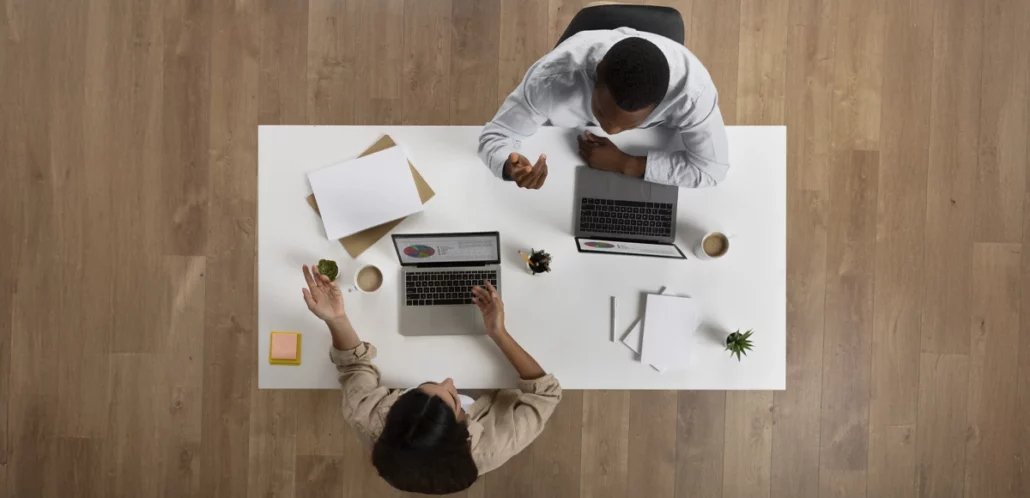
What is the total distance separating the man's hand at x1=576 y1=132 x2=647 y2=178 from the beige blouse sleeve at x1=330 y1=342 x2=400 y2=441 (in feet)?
2.54

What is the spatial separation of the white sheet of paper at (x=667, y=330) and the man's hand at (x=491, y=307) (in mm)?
390

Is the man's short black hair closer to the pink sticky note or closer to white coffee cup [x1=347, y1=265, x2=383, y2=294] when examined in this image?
white coffee cup [x1=347, y1=265, x2=383, y2=294]

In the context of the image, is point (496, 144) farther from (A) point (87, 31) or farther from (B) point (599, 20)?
(A) point (87, 31)

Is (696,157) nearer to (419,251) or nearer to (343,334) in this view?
(419,251)

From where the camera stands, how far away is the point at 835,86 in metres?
2.17

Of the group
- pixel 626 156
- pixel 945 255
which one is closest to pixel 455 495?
pixel 626 156

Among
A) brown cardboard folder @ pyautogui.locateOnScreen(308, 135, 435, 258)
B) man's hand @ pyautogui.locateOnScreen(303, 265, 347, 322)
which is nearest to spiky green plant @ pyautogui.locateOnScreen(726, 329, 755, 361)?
brown cardboard folder @ pyautogui.locateOnScreen(308, 135, 435, 258)

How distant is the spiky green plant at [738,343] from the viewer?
1.52 metres

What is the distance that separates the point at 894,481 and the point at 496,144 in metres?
2.04

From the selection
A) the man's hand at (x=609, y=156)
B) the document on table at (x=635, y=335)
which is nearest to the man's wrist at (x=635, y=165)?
the man's hand at (x=609, y=156)

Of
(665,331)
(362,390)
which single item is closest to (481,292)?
(362,390)

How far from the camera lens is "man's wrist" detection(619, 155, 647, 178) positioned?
1479mm

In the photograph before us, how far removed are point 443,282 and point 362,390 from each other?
35 cm

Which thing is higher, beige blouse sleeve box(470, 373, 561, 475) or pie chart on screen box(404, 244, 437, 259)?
pie chart on screen box(404, 244, 437, 259)
